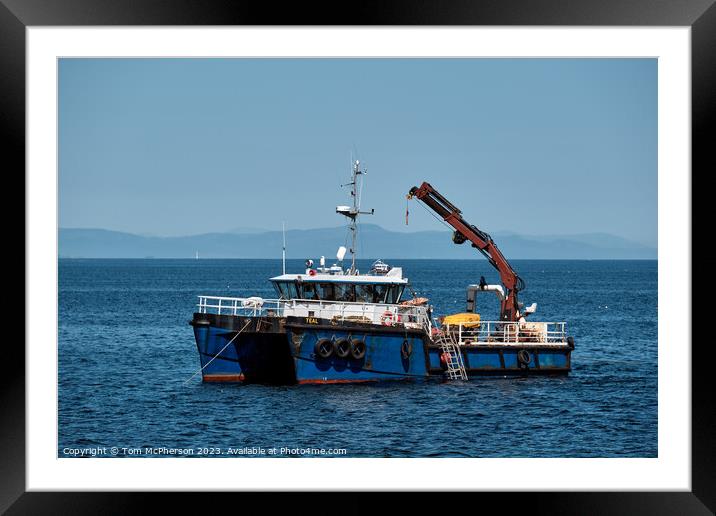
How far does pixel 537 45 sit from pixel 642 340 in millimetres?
39044

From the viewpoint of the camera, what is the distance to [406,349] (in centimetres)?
3142

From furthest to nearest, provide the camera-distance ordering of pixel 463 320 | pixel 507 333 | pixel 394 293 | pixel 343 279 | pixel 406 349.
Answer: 1. pixel 507 333
2. pixel 463 320
3. pixel 394 293
4. pixel 343 279
5. pixel 406 349

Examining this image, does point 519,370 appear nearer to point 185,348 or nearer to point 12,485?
point 185,348

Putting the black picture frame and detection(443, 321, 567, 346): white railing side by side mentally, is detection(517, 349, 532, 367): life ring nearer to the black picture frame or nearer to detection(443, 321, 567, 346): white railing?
detection(443, 321, 567, 346): white railing

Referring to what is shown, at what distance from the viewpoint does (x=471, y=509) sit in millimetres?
13148

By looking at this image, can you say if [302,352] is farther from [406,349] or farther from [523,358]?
[523,358]

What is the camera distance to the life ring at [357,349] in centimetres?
3034

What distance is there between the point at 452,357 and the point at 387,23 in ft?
68.9

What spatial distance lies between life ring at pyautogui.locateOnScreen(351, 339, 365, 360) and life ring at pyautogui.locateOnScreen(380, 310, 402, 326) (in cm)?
134

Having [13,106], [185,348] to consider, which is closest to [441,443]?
[13,106]

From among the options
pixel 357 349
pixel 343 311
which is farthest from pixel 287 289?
pixel 357 349

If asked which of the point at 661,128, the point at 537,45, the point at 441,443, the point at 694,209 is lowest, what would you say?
the point at 441,443

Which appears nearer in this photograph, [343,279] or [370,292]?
[343,279]

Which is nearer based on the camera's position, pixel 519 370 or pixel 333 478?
pixel 333 478
